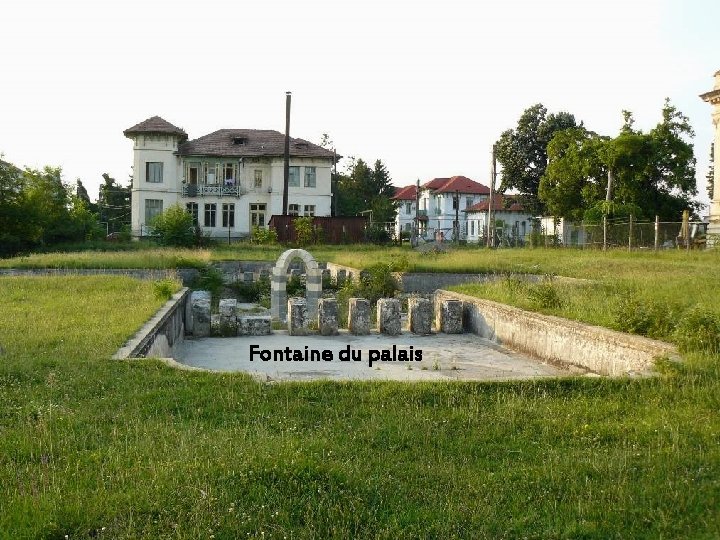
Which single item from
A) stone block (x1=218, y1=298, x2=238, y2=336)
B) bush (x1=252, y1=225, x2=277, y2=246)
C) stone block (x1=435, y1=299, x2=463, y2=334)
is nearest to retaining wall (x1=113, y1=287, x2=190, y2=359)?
stone block (x1=218, y1=298, x2=238, y2=336)

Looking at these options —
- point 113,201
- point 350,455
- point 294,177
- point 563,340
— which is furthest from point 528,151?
point 350,455

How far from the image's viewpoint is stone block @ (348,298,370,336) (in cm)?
1548

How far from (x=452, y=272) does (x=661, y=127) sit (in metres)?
23.7

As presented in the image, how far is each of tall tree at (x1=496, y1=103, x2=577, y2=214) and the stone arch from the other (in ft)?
144

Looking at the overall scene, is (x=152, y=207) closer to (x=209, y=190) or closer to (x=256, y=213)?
(x=209, y=190)

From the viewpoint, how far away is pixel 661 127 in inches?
1695

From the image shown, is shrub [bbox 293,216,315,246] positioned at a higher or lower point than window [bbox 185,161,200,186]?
lower

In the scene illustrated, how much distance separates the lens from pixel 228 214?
55.0m

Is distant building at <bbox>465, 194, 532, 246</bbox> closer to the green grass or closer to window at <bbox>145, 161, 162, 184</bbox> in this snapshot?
window at <bbox>145, 161, 162, 184</bbox>

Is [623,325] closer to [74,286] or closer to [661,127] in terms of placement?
[74,286]

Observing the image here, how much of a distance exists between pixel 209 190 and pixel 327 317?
4048 cm

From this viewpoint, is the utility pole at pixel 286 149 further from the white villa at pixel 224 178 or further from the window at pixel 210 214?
the window at pixel 210 214

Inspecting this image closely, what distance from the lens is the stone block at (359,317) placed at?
15.5m

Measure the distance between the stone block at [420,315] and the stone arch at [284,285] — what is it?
3.30 meters
